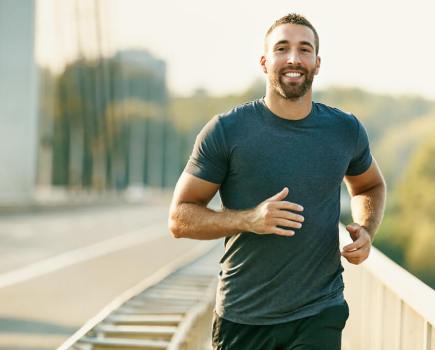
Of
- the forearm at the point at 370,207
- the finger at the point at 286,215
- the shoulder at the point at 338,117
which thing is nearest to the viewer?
the finger at the point at 286,215

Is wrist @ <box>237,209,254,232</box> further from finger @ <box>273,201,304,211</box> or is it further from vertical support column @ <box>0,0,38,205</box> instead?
vertical support column @ <box>0,0,38,205</box>

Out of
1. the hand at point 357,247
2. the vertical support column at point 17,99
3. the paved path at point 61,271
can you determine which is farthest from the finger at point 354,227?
the vertical support column at point 17,99

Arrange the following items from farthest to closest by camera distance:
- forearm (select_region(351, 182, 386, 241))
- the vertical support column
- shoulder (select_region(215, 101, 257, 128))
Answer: the vertical support column
forearm (select_region(351, 182, 386, 241))
shoulder (select_region(215, 101, 257, 128))

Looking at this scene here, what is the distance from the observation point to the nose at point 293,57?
3.75 meters

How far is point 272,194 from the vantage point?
3.68 meters

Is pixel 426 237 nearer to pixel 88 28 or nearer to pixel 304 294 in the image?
pixel 88 28

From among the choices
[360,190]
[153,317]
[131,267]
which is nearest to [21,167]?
[131,267]

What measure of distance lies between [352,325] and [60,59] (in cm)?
5706

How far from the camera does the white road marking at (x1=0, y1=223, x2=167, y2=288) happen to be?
15.1 meters

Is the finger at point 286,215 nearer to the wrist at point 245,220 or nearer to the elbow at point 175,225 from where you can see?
the wrist at point 245,220

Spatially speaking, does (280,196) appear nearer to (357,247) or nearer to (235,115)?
(235,115)

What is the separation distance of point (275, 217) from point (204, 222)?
0.37 metres

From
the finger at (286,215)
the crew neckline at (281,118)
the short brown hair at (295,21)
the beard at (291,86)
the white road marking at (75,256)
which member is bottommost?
the white road marking at (75,256)

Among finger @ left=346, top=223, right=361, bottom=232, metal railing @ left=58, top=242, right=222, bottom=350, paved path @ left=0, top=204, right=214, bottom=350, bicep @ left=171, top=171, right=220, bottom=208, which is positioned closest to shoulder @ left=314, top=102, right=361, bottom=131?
finger @ left=346, top=223, right=361, bottom=232
